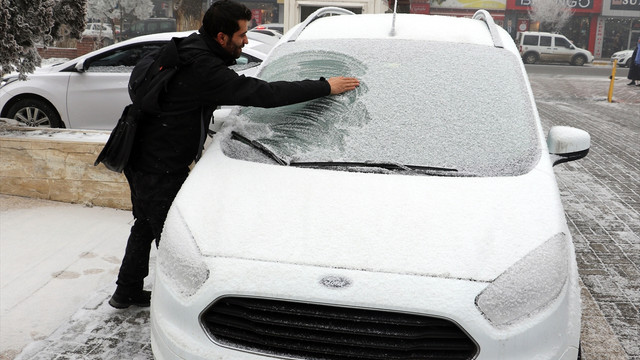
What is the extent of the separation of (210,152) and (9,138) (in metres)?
3.56

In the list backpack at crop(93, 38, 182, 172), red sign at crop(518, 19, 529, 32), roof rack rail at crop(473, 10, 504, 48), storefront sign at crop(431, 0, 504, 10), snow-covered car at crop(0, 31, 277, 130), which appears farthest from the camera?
storefront sign at crop(431, 0, 504, 10)

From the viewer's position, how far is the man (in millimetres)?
3418

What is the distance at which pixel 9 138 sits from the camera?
6.13 meters

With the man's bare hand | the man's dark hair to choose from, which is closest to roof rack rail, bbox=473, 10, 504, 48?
the man's bare hand

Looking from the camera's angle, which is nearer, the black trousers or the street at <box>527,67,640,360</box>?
the black trousers

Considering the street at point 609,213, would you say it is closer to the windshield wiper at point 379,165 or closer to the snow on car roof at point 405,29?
the windshield wiper at point 379,165

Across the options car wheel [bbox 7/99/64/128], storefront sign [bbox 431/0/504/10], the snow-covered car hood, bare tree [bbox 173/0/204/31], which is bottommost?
car wheel [bbox 7/99/64/128]

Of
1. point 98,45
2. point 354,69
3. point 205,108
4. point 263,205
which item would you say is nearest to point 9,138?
point 205,108

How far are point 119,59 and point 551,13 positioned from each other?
4260 centimetres

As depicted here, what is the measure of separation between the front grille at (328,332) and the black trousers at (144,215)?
53.8 inches

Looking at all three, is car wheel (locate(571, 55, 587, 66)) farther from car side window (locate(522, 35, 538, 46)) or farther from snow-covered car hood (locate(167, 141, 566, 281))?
snow-covered car hood (locate(167, 141, 566, 281))

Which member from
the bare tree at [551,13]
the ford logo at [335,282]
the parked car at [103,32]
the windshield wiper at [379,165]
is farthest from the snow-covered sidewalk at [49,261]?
the bare tree at [551,13]


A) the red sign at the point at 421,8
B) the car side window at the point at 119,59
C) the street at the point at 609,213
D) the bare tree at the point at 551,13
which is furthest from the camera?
the bare tree at the point at 551,13

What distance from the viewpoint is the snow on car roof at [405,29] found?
4.14m
